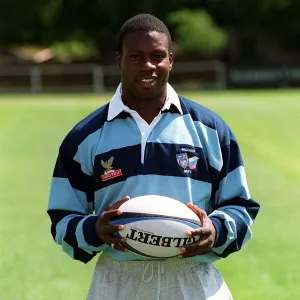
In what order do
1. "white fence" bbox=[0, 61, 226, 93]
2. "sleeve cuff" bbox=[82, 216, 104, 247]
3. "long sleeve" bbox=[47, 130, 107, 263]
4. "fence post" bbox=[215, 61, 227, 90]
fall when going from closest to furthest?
"sleeve cuff" bbox=[82, 216, 104, 247] < "long sleeve" bbox=[47, 130, 107, 263] < "fence post" bbox=[215, 61, 227, 90] < "white fence" bbox=[0, 61, 226, 93]

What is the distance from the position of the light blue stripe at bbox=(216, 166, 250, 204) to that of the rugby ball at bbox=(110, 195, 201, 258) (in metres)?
0.20

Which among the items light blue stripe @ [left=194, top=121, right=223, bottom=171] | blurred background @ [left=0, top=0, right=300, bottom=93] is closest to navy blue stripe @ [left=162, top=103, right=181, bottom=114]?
light blue stripe @ [left=194, top=121, right=223, bottom=171]

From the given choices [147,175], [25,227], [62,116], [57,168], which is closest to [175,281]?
[147,175]

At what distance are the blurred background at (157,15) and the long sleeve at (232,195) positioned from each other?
4052 centimetres

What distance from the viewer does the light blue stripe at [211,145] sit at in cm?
354

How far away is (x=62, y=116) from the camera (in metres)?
24.1

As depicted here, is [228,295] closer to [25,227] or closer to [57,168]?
[57,168]

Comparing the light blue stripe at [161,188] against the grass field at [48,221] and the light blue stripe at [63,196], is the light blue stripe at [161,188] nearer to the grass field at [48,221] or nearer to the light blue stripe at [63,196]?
the light blue stripe at [63,196]

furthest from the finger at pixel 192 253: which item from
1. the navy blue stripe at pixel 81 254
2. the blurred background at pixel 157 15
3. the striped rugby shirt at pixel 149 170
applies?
the blurred background at pixel 157 15

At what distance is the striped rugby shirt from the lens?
3.48 metres

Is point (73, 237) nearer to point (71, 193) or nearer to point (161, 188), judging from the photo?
point (71, 193)

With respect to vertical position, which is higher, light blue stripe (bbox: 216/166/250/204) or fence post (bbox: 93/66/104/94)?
light blue stripe (bbox: 216/166/250/204)

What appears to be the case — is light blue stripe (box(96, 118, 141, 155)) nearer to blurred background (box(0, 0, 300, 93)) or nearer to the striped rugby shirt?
the striped rugby shirt

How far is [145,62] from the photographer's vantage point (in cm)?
349
